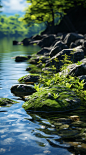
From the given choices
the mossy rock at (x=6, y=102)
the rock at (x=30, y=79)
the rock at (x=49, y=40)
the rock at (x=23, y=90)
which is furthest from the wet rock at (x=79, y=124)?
the rock at (x=49, y=40)

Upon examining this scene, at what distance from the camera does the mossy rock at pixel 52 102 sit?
6449 mm

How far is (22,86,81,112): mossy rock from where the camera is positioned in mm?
6449

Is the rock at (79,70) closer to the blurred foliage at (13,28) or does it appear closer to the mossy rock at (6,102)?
the mossy rock at (6,102)

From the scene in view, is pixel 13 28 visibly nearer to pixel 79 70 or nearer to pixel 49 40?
pixel 49 40

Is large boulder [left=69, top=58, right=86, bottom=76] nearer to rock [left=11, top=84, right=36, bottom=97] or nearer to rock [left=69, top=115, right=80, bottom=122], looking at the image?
rock [left=11, top=84, right=36, bottom=97]

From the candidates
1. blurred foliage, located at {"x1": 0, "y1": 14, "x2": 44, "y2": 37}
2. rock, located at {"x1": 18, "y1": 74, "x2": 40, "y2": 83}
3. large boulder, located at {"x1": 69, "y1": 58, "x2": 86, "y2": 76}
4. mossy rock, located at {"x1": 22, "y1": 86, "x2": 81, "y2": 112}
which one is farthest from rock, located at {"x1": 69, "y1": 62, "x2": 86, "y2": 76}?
blurred foliage, located at {"x1": 0, "y1": 14, "x2": 44, "y2": 37}

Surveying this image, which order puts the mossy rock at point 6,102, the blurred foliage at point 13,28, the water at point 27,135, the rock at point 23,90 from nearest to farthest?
the water at point 27,135 < the mossy rock at point 6,102 < the rock at point 23,90 < the blurred foliage at point 13,28

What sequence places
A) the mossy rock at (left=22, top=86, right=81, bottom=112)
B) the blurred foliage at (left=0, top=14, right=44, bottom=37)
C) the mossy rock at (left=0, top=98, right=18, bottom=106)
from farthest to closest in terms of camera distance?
the blurred foliage at (left=0, top=14, right=44, bottom=37)
the mossy rock at (left=0, top=98, right=18, bottom=106)
the mossy rock at (left=22, top=86, right=81, bottom=112)

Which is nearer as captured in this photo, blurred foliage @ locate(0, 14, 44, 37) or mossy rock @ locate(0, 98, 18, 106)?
mossy rock @ locate(0, 98, 18, 106)

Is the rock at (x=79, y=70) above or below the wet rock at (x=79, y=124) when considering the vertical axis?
above

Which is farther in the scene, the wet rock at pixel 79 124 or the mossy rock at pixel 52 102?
the mossy rock at pixel 52 102

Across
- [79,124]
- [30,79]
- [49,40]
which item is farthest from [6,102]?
[49,40]

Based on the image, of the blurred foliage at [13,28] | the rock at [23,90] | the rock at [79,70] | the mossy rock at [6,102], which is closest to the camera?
the mossy rock at [6,102]

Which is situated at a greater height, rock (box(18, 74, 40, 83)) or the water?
the water
